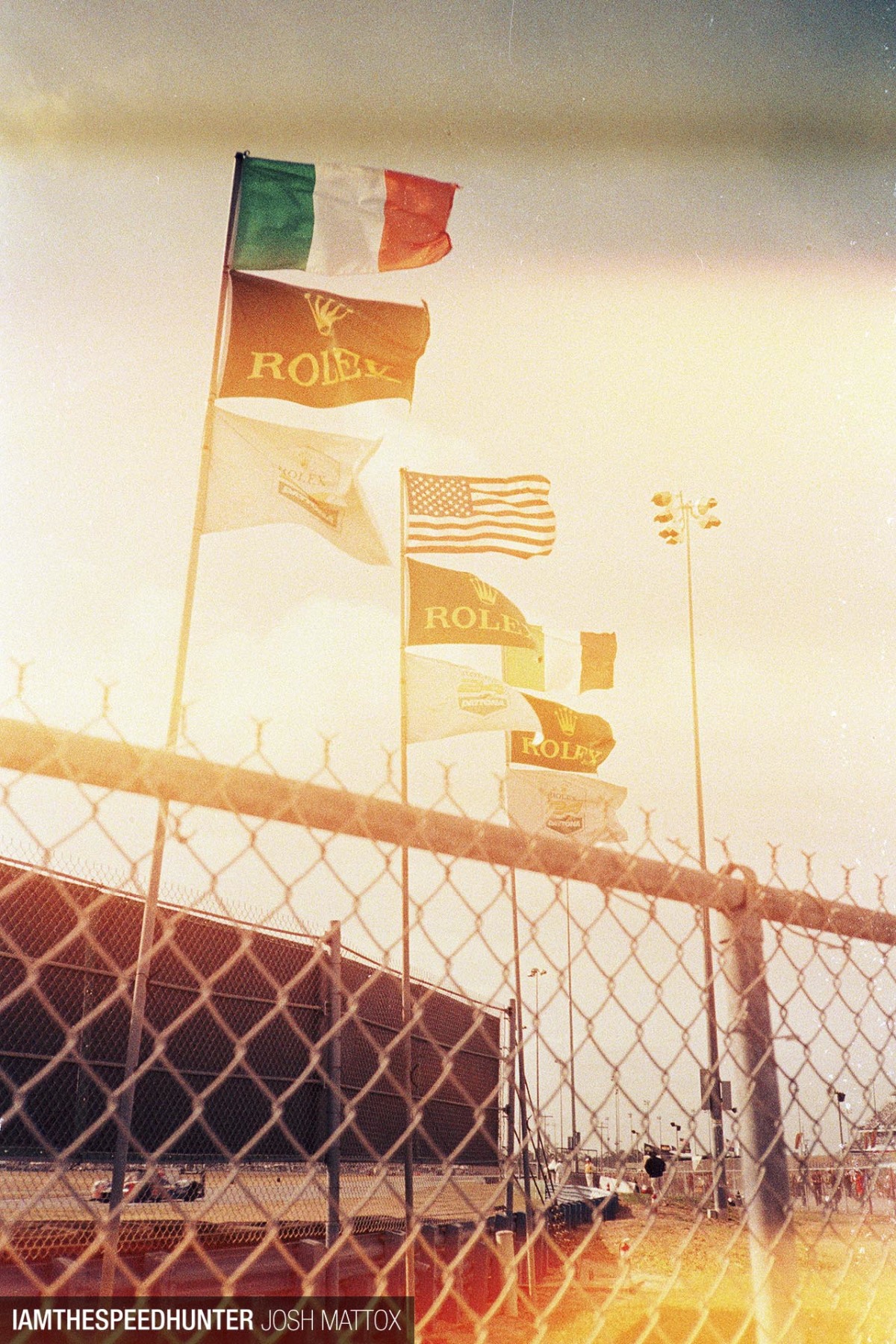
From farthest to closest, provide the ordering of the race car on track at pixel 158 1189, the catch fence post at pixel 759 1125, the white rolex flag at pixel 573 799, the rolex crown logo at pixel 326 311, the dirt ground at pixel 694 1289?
1. the white rolex flag at pixel 573 799
2. the rolex crown logo at pixel 326 311
3. the race car on track at pixel 158 1189
4. the dirt ground at pixel 694 1289
5. the catch fence post at pixel 759 1125

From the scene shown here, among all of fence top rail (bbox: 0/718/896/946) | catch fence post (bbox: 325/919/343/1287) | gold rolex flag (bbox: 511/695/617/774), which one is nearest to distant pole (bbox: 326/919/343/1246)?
catch fence post (bbox: 325/919/343/1287)

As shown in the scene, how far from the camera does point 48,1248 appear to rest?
5484 mm

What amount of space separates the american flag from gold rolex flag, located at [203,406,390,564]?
267 centimetres

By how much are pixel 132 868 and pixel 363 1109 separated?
6369 millimetres

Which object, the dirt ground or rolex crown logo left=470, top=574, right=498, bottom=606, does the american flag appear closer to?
rolex crown logo left=470, top=574, right=498, bottom=606

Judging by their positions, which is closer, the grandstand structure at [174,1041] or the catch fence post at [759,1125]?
the catch fence post at [759,1125]

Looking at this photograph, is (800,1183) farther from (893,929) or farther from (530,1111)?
(530,1111)

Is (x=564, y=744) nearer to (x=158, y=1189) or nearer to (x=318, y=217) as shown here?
(x=318, y=217)

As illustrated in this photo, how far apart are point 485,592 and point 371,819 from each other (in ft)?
30.3

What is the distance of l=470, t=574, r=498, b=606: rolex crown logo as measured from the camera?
10.7 m

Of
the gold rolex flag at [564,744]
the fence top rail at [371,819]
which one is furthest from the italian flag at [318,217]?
the fence top rail at [371,819]

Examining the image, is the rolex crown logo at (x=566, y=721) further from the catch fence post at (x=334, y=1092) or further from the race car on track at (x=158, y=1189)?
the catch fence post at (x=334, y=1092)

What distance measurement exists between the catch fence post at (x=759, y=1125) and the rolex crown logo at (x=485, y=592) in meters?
8.63

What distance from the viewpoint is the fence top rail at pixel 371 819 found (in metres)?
1.42
